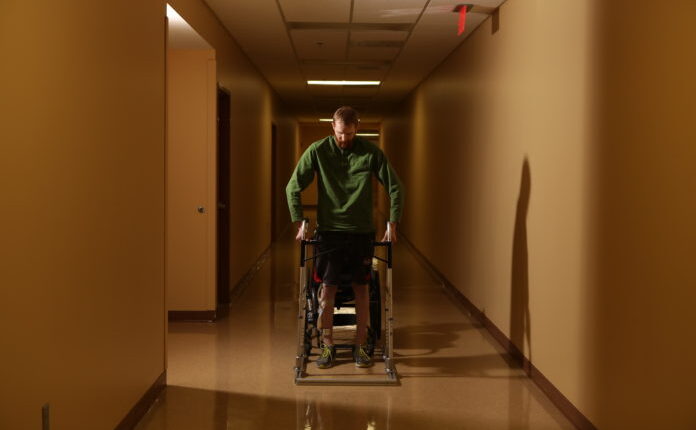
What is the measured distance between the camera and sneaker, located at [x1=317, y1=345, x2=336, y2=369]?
15.3ft

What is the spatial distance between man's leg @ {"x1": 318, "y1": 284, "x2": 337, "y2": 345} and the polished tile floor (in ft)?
0.68

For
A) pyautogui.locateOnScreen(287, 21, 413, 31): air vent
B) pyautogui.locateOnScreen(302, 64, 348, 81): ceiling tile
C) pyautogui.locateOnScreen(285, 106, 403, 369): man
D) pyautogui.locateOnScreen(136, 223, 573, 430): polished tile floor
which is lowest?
pyautogui.locateOnScreen(136, 223, 573, 430): polished tile floor

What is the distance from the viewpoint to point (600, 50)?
3.29 metres

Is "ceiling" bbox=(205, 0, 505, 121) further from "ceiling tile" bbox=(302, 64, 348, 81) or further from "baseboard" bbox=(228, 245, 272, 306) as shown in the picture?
"baseboard" bbox=(228, 245, 272, 306)

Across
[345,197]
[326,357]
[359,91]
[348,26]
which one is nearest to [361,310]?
[326,357]

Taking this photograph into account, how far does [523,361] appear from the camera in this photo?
15.4 ft

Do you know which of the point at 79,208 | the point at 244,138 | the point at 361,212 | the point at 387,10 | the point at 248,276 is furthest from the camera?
the point at 248,276

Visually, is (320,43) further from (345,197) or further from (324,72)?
(345,197)

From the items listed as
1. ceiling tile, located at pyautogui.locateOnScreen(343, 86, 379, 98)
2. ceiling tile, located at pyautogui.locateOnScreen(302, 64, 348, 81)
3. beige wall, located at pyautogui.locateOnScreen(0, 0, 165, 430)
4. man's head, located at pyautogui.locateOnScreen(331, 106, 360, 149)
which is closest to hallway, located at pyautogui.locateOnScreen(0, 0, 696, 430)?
beige wall, located at pyautogui.locateOnScreen(0, 0, 165, 430)

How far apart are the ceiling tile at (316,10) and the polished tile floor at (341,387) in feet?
8.32

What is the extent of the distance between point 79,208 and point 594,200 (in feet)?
7.19

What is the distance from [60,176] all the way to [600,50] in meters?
2.30

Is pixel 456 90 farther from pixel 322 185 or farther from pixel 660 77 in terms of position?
pixel 660 77

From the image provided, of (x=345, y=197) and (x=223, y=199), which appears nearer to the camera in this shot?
(x=345, y=197)
